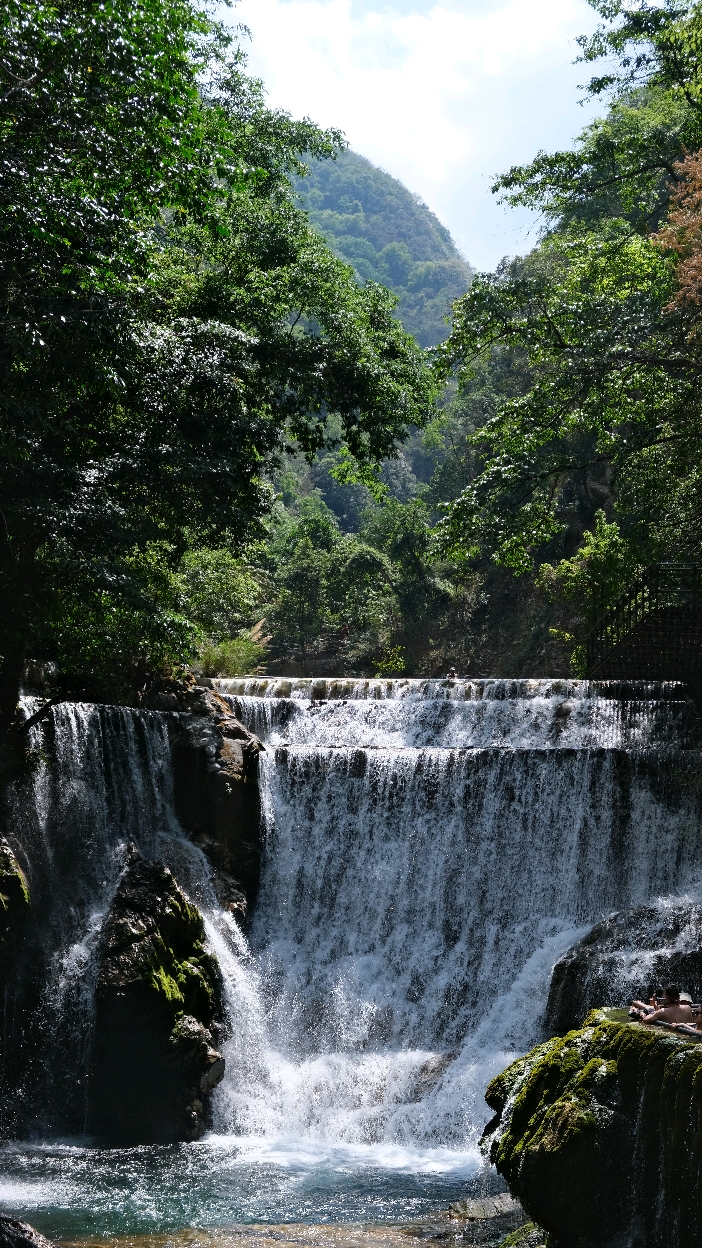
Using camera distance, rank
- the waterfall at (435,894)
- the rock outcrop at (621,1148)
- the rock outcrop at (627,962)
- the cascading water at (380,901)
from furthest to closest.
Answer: the waterfall at (435,894) < the cascading water at (380,901) < the rock outcrop at (627,962) < the rock outcrop at (621,1148)

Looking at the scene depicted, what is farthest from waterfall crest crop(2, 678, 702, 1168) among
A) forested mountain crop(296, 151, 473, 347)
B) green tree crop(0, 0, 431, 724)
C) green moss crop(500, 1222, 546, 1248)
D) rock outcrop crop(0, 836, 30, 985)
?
forested mountain crop(296, 151, 473, 347)

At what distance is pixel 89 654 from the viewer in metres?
11.7

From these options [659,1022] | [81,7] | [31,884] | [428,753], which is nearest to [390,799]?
[428,753]

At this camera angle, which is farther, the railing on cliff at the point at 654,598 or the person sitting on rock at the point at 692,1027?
the railing on cliff at the point at 654,598

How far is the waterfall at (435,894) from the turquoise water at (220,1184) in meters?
0.66

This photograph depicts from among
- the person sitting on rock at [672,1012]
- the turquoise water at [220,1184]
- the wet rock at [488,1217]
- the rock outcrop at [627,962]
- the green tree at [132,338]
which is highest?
the green tree at [132,338]

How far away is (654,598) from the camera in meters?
17.9

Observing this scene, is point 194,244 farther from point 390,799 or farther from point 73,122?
point 390,799

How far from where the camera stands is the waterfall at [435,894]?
1182 cm

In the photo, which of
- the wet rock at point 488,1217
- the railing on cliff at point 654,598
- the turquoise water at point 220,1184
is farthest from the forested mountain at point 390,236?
the wet rock at point 488,1217

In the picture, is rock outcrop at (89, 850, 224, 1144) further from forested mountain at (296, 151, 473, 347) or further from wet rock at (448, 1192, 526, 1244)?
forested mountain at (296, 151, 473, 347)

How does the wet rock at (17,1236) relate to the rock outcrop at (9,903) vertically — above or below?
below

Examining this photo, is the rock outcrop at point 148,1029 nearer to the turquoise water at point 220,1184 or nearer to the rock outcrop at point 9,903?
the turquoise water at point 220,1184

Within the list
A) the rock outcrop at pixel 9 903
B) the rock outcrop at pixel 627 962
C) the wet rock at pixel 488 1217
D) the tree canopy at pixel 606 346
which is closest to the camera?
the wet rock at pixel 488 1217
